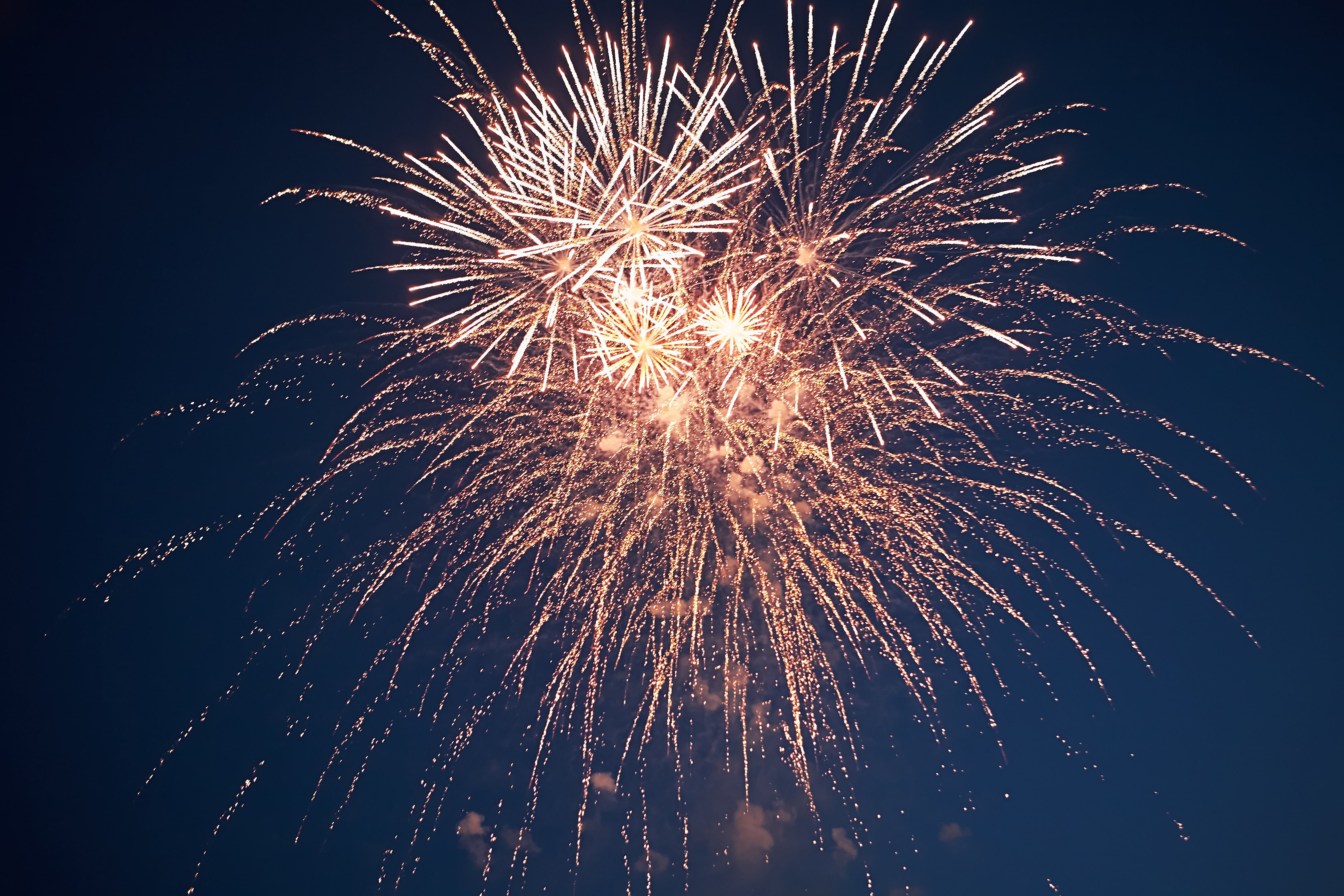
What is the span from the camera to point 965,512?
522 inches

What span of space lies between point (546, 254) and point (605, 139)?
7.44 feet

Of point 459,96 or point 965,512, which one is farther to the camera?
point 965,512

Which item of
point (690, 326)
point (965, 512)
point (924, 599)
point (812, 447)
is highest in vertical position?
point (690, 326)

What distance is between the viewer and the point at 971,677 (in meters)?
12.9

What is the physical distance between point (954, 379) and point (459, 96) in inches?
403

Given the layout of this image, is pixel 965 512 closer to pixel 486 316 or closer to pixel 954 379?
pixel 954 379

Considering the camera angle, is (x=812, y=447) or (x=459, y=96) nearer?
(x=459, y=96)

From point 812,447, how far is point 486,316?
668 cm

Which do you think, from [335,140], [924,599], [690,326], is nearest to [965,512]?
[924,599]

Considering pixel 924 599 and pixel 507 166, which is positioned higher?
pixel 507 166

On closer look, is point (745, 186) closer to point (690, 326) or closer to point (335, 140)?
point (690, 326)

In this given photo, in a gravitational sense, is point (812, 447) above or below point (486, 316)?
below

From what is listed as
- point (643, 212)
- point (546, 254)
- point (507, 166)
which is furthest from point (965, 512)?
point (507, 166)

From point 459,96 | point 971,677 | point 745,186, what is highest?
point 459,96
